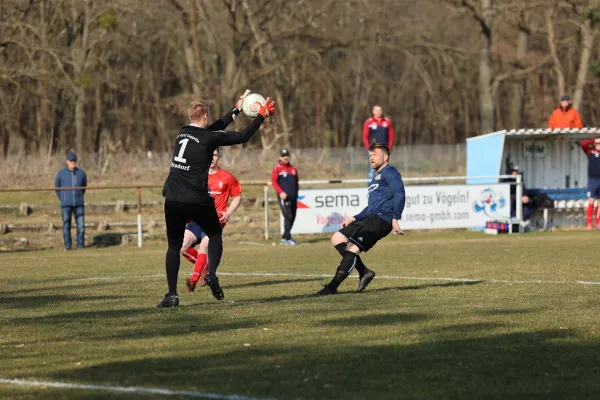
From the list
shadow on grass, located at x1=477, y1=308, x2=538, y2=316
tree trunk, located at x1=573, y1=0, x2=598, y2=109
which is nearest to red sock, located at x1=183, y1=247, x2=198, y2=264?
shadow on grass, located at x1=477, y1=308, x2=538, y2=316

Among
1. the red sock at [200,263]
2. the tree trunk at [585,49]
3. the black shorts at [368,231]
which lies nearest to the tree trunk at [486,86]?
the tree trunk at [585,49]

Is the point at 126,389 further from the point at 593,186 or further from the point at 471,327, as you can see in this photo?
the point at 593,186

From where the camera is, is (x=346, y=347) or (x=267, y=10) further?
(x=267, y=10)

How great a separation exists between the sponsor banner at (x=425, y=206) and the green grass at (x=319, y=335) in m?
9.54

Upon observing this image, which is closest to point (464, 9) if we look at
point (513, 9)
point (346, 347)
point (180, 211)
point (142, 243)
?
point (513, 9)

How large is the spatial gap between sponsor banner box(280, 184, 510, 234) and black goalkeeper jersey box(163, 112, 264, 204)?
1493cm

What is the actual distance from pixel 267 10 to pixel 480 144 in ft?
71.1

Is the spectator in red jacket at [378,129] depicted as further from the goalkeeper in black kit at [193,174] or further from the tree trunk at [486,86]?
the tree trunk at [486,86]

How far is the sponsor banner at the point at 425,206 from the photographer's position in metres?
25.8

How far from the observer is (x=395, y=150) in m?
57.3

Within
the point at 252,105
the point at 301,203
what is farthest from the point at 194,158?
the point at 301,203

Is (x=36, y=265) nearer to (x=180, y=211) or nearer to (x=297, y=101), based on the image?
(x=180, y=211)

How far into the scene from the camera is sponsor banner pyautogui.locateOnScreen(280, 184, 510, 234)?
25.8 meters

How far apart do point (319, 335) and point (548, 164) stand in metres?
20.5
